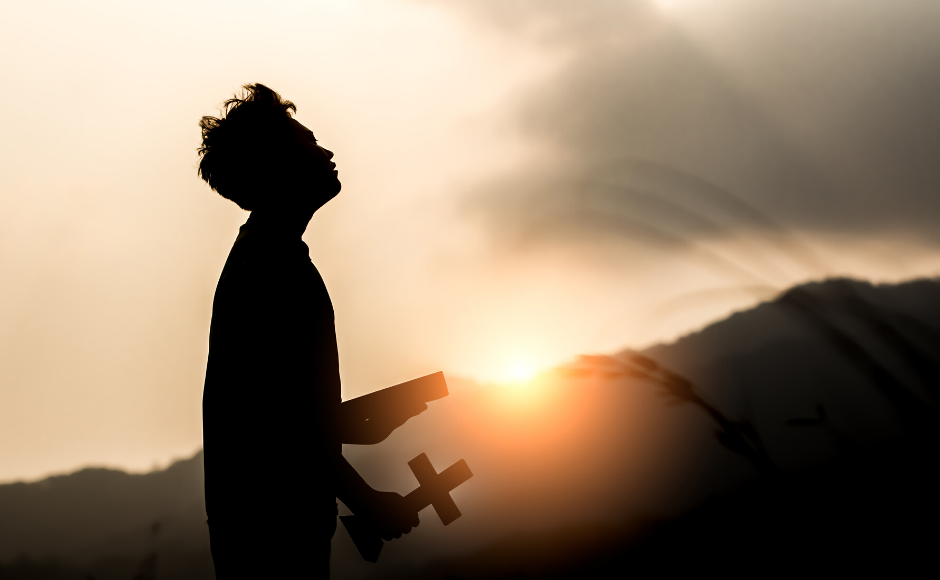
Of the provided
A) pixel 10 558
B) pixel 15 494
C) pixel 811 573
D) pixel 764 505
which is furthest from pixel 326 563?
pixel 15 494

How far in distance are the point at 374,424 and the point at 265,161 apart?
3.46 feet

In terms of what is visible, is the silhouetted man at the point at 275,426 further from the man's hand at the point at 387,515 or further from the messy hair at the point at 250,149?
the messy hair at the point at 250,149

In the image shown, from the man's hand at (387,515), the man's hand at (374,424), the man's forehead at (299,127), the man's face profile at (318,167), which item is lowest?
the man's hand at (387,515)

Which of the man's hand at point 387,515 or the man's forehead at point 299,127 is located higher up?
the man's forehead at point 299,127

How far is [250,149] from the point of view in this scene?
1.88 meters

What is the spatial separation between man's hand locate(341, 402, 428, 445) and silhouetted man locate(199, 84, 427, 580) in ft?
0.25

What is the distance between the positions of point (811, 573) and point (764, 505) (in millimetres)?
1086

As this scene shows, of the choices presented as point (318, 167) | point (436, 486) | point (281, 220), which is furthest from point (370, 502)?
point (318, 167)

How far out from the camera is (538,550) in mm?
4426

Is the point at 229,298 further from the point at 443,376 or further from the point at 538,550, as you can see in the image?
the point at 538,550

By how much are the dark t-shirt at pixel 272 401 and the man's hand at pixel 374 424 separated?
0.22m

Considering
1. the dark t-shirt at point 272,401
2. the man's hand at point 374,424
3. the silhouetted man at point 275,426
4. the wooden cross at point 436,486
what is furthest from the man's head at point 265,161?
the wooden cross at point 436,486

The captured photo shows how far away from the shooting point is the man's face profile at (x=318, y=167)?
187 centimetres

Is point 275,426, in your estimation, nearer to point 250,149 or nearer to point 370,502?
point 370,502
